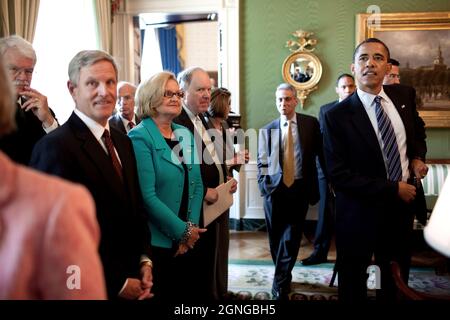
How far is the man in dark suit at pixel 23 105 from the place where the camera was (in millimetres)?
1512

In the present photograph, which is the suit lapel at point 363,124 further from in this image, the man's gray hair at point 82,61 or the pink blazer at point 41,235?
the pink blazer at point 41,235

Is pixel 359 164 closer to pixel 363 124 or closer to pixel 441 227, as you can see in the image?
pixel 363 124

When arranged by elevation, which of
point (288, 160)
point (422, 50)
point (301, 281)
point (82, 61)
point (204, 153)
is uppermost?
point (422, 50)

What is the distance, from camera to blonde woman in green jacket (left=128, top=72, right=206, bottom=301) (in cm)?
177

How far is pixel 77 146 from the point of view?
1232 millimetres

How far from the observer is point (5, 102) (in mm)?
552

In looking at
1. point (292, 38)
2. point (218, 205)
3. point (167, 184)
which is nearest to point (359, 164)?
point (218, 205)

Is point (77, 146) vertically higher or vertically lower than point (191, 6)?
lower

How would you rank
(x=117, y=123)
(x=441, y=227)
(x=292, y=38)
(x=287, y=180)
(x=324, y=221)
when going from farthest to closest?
1. (x=292, y=38)
2. (x=324, y=221)
3. (x=287, y=180)
4. (x=117, y=123)
5. (x=441, y=227)

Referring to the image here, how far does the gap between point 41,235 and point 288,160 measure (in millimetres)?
2782

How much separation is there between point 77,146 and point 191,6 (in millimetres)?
4281

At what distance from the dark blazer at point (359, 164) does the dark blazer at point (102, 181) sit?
3.92 feet
